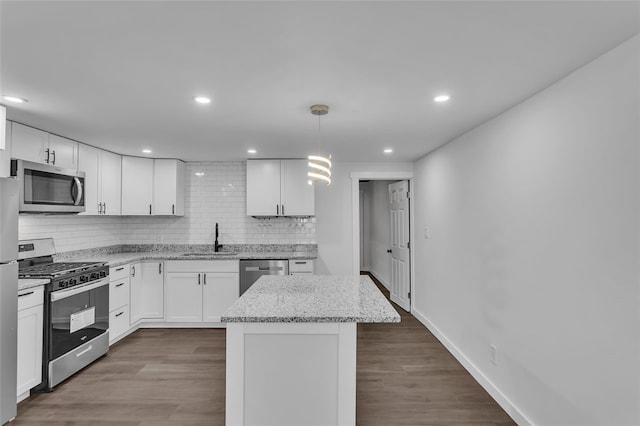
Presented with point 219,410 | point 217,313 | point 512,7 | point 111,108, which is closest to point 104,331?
point 217,313

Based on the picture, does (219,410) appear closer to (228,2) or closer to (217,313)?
(217,313)

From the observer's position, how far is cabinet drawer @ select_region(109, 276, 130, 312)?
3.83 m

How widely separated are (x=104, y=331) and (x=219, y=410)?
1815 mm

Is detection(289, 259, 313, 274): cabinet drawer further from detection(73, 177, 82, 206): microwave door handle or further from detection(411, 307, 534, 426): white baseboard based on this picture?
detection(73, 177, 82, 206): microwave door handle

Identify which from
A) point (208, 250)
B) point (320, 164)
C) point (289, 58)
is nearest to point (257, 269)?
point (208, 250)

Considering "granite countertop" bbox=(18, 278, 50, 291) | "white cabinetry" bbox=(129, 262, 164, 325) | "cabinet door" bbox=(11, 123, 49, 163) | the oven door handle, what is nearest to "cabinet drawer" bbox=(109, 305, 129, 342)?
"white cabinetry" bbox=(129, 262, 164, 325)

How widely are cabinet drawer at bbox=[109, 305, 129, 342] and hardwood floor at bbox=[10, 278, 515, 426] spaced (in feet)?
0.49

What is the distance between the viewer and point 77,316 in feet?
10.4

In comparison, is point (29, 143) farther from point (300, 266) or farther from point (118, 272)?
point (300, 266)

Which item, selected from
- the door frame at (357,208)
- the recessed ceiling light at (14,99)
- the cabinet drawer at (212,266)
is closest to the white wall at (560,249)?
the door frame at (357,208)

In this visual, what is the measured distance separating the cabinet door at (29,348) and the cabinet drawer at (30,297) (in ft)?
0.11

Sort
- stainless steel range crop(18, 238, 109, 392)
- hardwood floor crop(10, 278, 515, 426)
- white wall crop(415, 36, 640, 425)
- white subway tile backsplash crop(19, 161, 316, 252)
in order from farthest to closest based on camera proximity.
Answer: white subway tile backsplash crop(19, 161, 316, 252)
stainless steel range crop(18, 238, 109, 392)
hardwood floor crop(10, 278, 515, 426)
white wall crop(415, 36, 640, 425)

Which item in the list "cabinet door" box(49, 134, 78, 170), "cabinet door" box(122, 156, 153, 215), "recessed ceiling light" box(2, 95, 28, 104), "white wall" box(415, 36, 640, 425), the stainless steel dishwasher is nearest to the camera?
"white wall" box(415, 36, 640, 425)

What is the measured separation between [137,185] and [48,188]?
148cm
